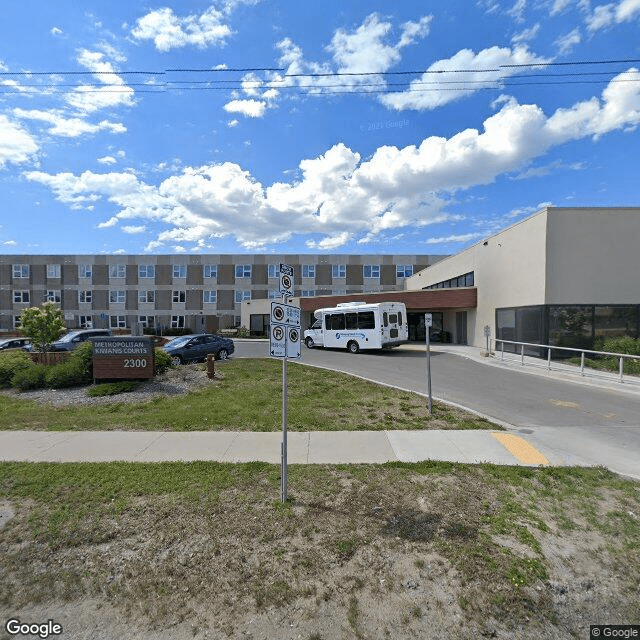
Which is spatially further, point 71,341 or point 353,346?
point 353,346

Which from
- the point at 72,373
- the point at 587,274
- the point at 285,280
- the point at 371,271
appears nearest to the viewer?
the point at 285,280

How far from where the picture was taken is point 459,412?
838cm

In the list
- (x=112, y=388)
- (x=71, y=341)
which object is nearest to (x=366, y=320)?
(x=112, y=388)

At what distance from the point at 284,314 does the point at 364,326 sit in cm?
1730

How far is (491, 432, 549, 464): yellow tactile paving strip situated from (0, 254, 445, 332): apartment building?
39.6 m

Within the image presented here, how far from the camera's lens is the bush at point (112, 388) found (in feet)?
33.2

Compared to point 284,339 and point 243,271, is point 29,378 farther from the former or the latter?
point 243,271

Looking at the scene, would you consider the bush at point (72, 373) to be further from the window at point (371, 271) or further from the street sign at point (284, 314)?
the window at point (371, 271)

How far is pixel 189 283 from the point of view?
46.5 metres

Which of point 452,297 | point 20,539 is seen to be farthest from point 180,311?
point 20,539

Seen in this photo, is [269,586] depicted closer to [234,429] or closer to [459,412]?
[234,429]

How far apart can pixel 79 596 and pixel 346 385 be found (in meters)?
9.33

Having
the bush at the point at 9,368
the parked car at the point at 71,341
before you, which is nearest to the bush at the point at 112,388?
the bush at the point at 9,368
